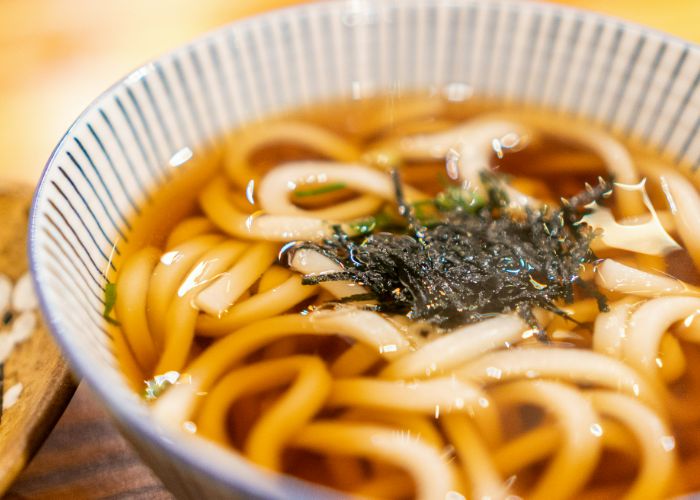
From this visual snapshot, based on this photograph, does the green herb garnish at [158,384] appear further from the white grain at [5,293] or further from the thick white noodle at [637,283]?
the thick white noodle at [637,283]

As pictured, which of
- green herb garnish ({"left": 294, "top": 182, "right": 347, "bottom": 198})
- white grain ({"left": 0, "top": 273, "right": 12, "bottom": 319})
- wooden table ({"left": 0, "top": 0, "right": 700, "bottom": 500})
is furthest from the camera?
wooden table ({"left": 0, "top": 0, "right": 700, "bottom": 500})

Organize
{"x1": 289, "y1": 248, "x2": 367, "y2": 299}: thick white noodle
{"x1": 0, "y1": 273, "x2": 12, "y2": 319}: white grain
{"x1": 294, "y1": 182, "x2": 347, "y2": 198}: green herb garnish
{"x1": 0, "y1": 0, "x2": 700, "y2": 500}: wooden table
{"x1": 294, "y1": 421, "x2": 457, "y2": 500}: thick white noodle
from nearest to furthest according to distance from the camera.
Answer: {"x1": 294, "y1": 421, "x2": 457, "y2": 500}: thick white noodle → {"x1": 289, "y1": 248, "x2": 367, "y2": 299}: thick white noodle → {"x1": 0, "y1": 273, "x2": 12, "y2": 319}: white grain → {"x1": 294, "y1": 182, "x2": 347, "y2": 198}: green herb garnish → {"x1": 0, "y1": 0, "x2": 700, "y2": 500}: wooden table

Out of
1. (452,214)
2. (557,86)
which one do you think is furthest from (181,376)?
(557,86)

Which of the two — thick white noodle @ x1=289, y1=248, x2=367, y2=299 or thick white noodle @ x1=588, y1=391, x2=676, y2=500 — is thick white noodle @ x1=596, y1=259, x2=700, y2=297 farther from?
thick white noodle @ x1=289, y1=248, x2=367, y2=299

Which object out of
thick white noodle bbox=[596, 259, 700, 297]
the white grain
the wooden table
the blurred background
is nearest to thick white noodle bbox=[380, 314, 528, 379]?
thick white noodle bbox=[596, 259, 700, 297]

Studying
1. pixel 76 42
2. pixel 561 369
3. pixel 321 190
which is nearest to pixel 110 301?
pixel 321 190

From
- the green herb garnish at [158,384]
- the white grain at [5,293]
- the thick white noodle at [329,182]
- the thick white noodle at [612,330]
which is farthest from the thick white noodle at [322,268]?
the white grain at [5,293]
